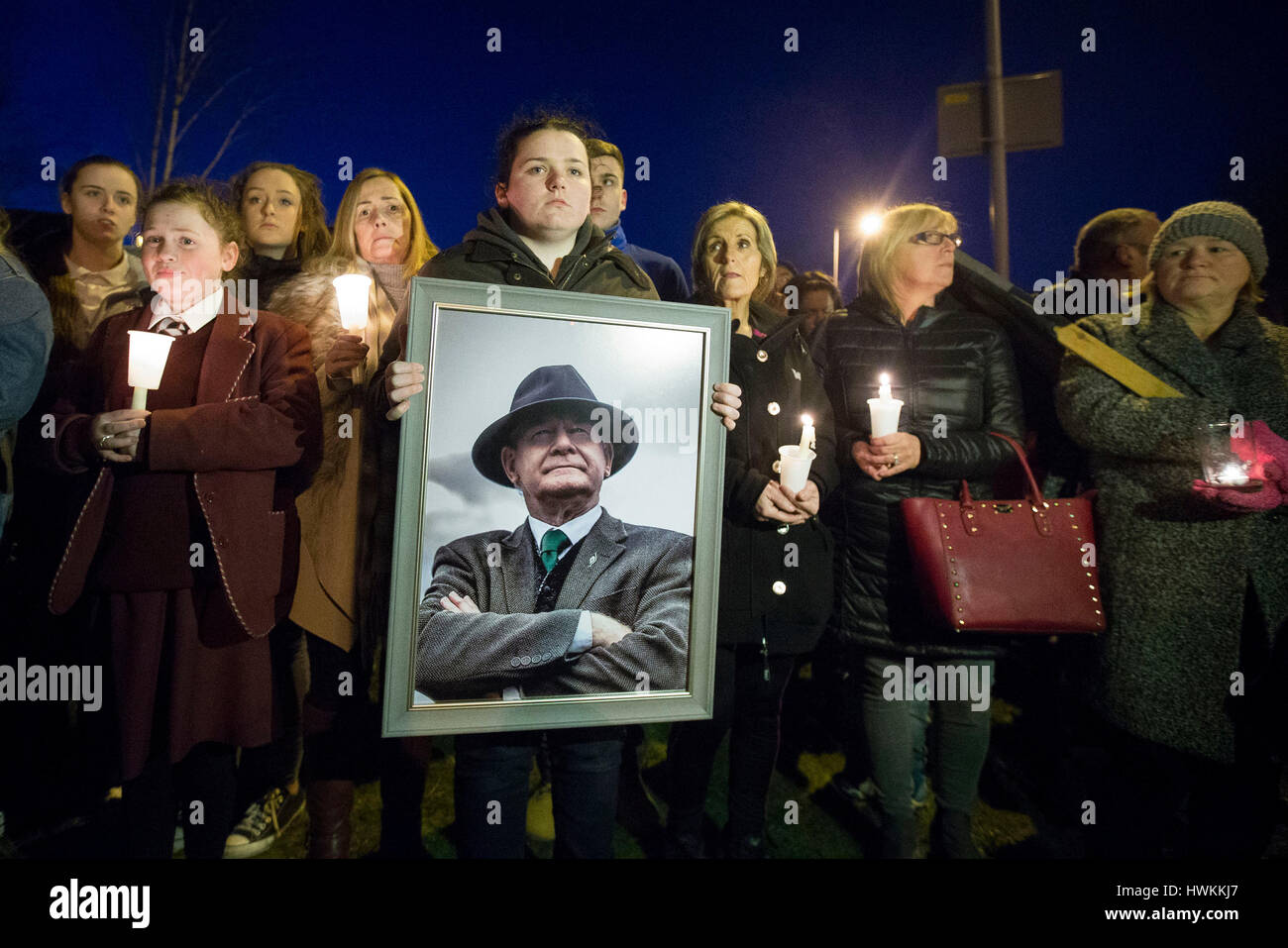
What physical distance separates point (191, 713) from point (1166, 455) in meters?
3.21

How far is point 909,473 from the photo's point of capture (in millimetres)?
2469

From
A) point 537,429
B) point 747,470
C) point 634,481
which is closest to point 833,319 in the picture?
point 747,470

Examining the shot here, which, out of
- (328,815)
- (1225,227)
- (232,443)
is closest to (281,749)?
(328,815)

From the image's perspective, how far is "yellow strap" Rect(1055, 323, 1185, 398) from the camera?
2352mm

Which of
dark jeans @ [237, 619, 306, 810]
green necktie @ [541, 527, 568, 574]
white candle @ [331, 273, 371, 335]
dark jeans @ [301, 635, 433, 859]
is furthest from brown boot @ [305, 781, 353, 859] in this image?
white candle @ [331, 273, 371, 335]

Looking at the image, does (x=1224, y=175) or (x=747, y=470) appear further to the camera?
(x=1224, y=175)

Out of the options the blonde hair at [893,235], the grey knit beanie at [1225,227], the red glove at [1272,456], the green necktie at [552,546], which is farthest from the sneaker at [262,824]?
the grey knit beanie at [1225,227]

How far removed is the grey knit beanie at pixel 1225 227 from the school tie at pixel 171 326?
3.35 meters

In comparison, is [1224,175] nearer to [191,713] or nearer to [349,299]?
[349,299]

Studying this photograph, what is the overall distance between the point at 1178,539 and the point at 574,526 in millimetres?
2036

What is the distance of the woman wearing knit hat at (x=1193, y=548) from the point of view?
2254mm

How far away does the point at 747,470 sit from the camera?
7.61 ft

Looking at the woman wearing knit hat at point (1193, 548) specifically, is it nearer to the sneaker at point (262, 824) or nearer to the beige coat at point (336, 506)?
the beige coat at point (336, 506)

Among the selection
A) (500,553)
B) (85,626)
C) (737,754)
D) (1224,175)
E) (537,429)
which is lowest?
(737,754)
